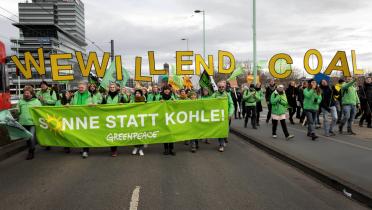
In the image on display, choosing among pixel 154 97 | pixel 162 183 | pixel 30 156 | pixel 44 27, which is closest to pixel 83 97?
pixel 30 156

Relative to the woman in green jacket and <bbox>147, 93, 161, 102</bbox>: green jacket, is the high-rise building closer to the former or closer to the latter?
<bbox>147, 93, 161, 102</bbox>: green jacket

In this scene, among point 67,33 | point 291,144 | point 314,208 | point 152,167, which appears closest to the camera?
point 314,208

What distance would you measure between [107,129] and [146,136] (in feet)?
3.27

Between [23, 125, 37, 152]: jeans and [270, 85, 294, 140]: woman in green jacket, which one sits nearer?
[23, 125, 37, 152]: jeans

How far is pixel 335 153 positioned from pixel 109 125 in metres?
5.47

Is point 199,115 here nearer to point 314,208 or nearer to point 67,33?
point 314,208

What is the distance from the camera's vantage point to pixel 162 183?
654 cm

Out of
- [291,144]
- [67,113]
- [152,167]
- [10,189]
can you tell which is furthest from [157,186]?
[291,144]

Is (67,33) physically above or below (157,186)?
above

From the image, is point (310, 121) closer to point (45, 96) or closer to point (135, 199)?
point (135, 199)

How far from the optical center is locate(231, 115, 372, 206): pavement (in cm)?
638

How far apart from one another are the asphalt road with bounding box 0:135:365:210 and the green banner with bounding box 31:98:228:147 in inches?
16.8

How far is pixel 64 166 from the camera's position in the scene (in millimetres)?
8211

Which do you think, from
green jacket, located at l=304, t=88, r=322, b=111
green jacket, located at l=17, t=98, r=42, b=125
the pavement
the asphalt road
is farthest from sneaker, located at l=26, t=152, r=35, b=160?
green jacket, located at l=304, t=88, r=322, b=111
